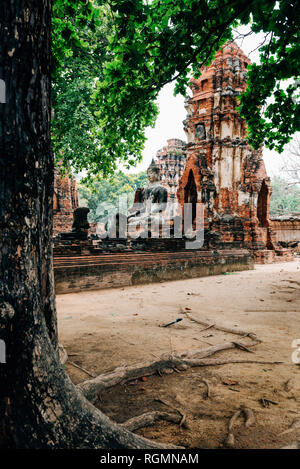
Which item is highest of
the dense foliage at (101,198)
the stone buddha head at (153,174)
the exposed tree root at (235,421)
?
the dense foliage at (101,198)

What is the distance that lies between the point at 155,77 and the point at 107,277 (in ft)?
14.7

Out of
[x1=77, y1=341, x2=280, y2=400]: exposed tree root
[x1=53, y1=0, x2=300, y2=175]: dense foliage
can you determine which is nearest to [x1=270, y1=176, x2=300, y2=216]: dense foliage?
[x1=53, y1=0, x2=300, y2=175]: dense foliage

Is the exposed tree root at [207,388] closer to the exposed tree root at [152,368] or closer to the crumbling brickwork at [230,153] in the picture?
the exposed tree root at [152,368]

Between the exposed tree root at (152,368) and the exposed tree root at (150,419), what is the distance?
A: 42 centimetres

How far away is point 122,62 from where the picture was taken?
4047mm

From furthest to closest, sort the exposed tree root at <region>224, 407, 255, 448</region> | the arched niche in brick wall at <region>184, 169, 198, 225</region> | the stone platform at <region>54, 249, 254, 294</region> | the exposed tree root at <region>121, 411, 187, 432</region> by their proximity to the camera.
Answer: the arched niche in brick wall at <region>184, 169, 198, 225</region> < the stone platform at <region>54, 249, 254, 294</region> < the exposed tree root at <region>121, 411, 187, 432</region> < the exposed tree root at <region>224, 407, 255, 448</region>

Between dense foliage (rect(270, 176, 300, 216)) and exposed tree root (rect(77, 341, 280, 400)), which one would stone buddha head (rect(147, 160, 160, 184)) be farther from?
dense foliage (rect(270, 176, 300, 216))

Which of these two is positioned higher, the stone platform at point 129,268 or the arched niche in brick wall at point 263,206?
the arched niche in brick wall at point 263,206

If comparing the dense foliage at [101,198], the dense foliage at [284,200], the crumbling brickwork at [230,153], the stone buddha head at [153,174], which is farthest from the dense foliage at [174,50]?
the dense foliage at [284,200]

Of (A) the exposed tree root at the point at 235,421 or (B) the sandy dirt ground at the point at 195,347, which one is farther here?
(B) the sandy dirt ground at the point at 195,347

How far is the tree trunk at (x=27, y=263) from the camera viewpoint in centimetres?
120

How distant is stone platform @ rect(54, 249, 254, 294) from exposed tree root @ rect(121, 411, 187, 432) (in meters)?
4.83

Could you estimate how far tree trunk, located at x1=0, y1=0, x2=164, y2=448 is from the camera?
120cm
